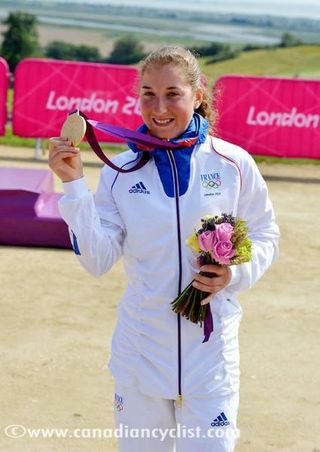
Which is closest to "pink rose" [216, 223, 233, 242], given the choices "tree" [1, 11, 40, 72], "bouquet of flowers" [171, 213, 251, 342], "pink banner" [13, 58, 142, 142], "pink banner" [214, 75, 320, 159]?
"bouquet of flowers" [171, 213, 251, 342]

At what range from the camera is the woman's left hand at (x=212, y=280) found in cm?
396

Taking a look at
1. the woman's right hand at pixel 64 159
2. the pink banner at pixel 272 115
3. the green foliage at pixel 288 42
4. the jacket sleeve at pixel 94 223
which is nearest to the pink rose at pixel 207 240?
the jacket sleeve at pixel 94 223

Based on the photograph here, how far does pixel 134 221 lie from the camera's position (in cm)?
408

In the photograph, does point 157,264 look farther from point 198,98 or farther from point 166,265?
point 198,98

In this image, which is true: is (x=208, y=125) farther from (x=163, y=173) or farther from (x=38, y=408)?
(x=38, y=408)

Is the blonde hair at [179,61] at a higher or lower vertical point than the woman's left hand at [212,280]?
higher

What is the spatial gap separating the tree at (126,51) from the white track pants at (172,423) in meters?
35.6

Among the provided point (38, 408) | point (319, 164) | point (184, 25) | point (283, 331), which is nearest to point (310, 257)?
point (283, 331)

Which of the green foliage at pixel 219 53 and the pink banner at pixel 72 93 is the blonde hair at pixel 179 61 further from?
the green foliage at pixel 219 53

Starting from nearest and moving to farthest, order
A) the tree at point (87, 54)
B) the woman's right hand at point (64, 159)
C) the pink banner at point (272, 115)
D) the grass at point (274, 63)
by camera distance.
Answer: the woman's right hand at point (64, 159) → the pink banner at point (272, 115) → the grass at point (274, 63) → the tree at point (87, 54)

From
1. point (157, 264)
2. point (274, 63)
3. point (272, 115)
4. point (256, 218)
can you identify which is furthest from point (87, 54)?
point (157, 264)

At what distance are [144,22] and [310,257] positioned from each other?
5459 cm

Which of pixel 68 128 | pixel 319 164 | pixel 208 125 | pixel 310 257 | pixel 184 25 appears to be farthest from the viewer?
pixel 184 25

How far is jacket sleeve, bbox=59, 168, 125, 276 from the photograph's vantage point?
3.96 m
